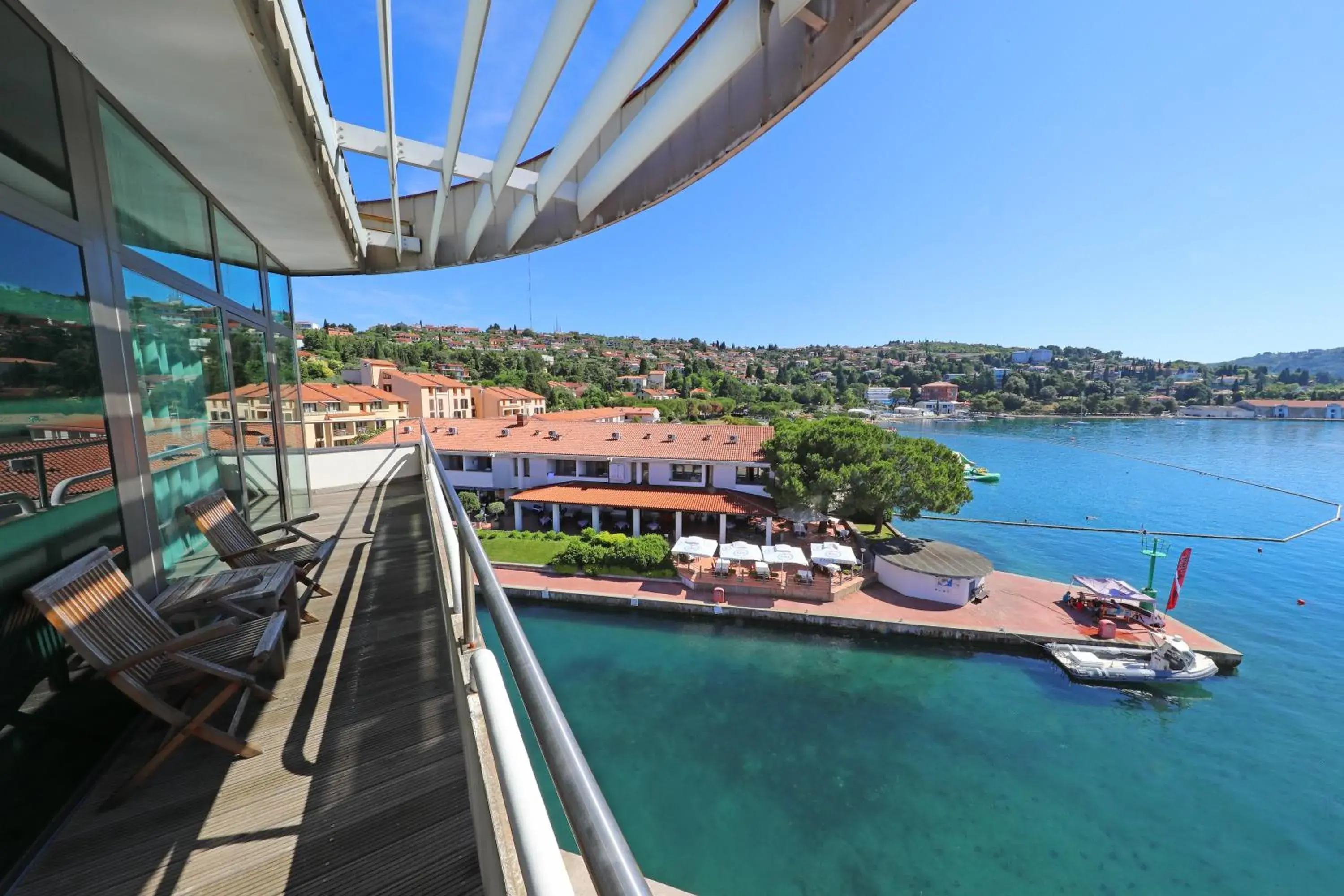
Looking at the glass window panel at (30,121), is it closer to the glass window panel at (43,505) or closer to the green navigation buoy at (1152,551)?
the glass window panel at (43,505)

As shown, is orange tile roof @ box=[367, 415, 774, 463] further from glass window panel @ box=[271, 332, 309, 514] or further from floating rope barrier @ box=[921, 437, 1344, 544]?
glass window panel @ box=[271, 332, 309, 514]

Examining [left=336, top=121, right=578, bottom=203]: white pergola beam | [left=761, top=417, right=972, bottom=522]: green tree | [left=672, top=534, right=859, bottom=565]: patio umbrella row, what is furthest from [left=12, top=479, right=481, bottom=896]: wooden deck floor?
[left=761, top=417, right=972, bottom=522]: green tree

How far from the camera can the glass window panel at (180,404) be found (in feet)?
9.36

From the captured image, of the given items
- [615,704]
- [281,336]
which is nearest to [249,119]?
[281,336]

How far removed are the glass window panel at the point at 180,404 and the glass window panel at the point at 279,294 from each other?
1516 mm

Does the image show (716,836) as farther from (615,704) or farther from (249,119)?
(249,119)

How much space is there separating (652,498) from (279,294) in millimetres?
16683

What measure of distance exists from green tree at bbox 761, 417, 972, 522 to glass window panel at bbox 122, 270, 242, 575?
18.0 m

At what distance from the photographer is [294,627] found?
2.99 metres

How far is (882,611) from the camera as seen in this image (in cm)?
1709

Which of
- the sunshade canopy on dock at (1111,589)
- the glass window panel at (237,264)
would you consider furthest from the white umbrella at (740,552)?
the glass window panel at (237,264)

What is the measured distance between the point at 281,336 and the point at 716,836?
11.9 meters

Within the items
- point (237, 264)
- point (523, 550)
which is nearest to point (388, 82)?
point (237, 264)

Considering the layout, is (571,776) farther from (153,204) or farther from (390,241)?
(390,241)
